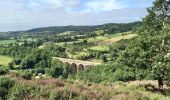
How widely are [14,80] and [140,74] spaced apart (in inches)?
471

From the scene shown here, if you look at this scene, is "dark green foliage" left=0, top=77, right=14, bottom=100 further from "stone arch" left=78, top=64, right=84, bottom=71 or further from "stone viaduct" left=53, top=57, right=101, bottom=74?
"stone arch" left=78, top=64, right=84, bottom=71

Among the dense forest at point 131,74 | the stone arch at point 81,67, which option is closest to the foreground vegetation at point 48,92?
the dense forest at point 131,74

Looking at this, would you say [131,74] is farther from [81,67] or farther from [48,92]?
[81,67]

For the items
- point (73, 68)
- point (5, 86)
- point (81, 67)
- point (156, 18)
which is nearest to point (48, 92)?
point (5, 86)

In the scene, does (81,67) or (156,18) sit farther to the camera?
(81,67)

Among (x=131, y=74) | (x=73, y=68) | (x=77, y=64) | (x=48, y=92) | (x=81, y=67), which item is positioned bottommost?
(x=73, y=68)

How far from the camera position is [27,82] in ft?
50.2

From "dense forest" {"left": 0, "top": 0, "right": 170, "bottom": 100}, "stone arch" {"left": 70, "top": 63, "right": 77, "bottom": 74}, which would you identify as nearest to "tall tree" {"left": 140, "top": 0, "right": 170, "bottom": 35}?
"dense forest" {"left": 0, "top": 0, "right": 170, "bottom": 100}

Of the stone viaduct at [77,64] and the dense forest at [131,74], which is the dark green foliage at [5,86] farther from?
the stone viaduct at [77,64]

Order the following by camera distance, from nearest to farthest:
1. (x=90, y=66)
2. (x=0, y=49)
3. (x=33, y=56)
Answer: (x=90, y=66), (x=33, y=56), (x=0, y=49)

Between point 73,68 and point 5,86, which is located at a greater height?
point 5,86

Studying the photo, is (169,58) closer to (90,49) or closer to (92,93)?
(92,93)

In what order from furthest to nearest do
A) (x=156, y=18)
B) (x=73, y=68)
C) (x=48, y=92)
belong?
1. (x=73, y=68)
2. (x=156, y=18)
3. (x=48, y=92)

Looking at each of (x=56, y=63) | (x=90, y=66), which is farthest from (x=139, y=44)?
(x=56, y=63)
